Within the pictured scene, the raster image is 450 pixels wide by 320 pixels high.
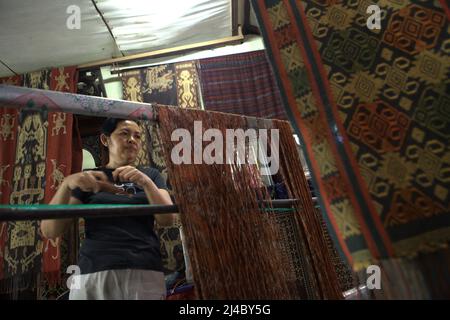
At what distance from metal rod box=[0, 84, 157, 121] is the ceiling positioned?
1.71 meters

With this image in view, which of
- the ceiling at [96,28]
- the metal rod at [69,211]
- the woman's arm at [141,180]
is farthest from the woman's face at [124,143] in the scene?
the ceiling at [96,28]

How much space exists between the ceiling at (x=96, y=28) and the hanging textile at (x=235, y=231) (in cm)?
171

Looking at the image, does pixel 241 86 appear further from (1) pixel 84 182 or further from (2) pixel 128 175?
(1) pixel 84 182

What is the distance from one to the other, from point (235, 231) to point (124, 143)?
2.25 feet

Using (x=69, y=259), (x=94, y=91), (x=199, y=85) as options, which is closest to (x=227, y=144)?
(x=199, y=85)

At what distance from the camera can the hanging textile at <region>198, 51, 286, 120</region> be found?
9.94 ft

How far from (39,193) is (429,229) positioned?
3.01m

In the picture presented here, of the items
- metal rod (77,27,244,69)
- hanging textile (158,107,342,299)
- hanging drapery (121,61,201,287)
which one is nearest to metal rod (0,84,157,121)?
hanging textile (158,107,342,299)

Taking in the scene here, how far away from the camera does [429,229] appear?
0.78 metres

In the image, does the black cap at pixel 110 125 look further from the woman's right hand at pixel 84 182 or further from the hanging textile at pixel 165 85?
the hanging textile at pixel 165 85

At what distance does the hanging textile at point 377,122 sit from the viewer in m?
0.79

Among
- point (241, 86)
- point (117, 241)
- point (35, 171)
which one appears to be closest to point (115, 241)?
point (117, 241)

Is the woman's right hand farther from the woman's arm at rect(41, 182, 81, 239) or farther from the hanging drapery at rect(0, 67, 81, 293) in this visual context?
the hanging drapery at rect(0, 67, 81, 293)
